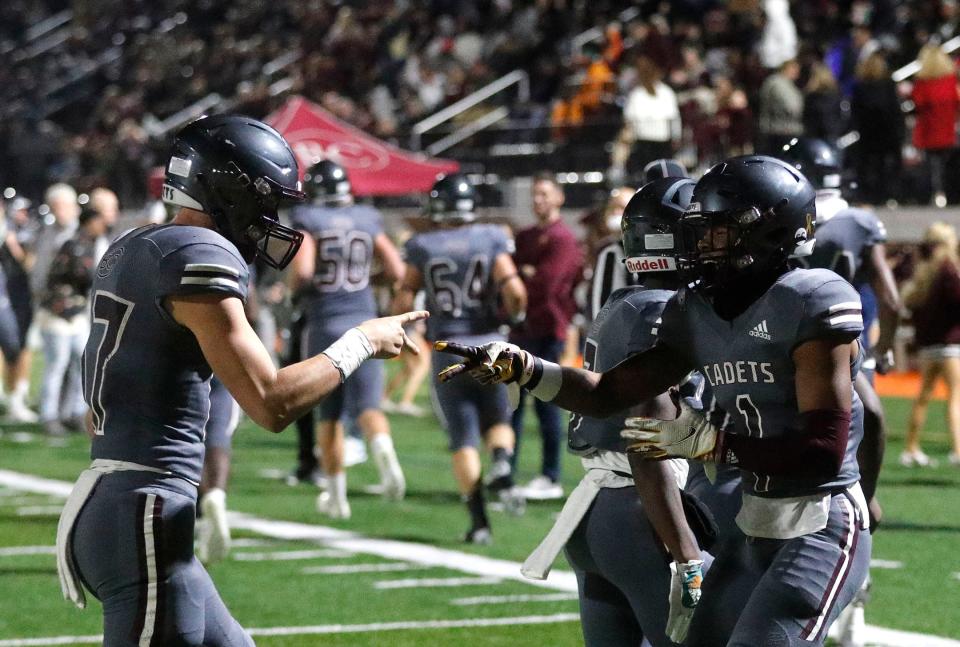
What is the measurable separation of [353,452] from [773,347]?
850 centimetres

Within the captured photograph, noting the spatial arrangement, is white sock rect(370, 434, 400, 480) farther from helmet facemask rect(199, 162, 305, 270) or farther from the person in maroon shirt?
helmet facemask rect(199, 162, 305, 270)

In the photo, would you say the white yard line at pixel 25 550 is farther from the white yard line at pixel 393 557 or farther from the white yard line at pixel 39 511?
the white yard line at pixel 393 557

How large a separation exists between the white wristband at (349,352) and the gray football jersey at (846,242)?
3.17 metres

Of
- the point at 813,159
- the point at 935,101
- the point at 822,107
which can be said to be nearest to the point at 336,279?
the point at 813,159

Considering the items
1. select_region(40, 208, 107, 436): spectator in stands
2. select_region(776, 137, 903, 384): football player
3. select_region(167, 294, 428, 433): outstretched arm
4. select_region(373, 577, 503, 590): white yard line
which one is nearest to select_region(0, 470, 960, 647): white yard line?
select_region(373, 577, 503, 590): white yard line

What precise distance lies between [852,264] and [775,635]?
354 centimetres

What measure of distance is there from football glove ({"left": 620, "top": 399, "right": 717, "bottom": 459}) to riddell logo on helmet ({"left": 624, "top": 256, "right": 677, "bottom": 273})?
0.94 metres

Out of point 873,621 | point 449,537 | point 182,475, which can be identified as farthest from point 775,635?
point 449,537

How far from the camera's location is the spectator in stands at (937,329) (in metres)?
11.4

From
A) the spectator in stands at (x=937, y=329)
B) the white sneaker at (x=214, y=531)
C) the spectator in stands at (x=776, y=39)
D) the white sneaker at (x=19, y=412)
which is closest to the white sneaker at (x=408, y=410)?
the white sneaker at (x=19, y=412)

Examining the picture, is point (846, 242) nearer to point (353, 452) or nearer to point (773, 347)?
Answer: point (773, 347)

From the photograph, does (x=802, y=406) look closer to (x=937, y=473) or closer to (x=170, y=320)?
(x=170, y=320)

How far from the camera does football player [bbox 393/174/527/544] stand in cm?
913

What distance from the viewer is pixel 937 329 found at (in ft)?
38.0
